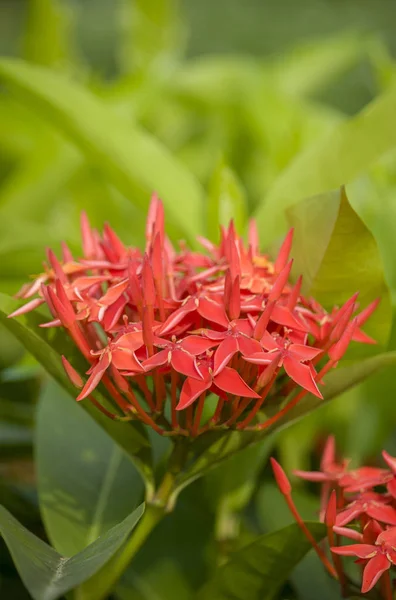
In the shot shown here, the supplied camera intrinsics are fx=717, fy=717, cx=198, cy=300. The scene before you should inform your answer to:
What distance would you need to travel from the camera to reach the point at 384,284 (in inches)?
15.4

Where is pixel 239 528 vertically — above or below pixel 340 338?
below

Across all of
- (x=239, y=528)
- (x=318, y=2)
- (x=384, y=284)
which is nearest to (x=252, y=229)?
(x=384, y=284)

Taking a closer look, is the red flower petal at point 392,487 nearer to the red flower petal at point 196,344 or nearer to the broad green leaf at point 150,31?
the red flower petal at point 196,344

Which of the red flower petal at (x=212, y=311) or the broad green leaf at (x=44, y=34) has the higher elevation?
the broad green leaf at (x=44, y=34)

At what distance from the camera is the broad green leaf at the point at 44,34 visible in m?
1.02

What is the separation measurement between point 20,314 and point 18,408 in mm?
255

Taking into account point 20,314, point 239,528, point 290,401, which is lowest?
point 239,528

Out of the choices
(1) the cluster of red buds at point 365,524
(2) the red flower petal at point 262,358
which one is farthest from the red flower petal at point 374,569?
(2) the red flower petal at point 262,358

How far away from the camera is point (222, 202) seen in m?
0.54

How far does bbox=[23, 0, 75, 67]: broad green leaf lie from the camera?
102 cm

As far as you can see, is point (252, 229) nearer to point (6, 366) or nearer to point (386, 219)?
point (386, 219)

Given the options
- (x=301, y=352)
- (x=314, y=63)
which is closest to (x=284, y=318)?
(x=301, y=352)

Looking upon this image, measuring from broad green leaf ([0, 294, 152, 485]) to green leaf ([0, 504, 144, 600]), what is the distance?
5cm

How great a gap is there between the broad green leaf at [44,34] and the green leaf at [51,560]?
2.79 ft
